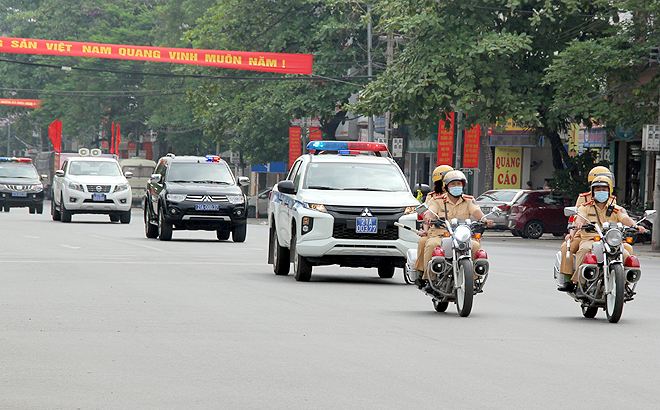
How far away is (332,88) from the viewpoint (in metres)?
44.3

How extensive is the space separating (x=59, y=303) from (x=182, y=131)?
2201 inches

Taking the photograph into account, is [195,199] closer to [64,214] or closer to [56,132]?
[64,214]

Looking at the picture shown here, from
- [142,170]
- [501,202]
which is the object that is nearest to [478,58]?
[501,202]

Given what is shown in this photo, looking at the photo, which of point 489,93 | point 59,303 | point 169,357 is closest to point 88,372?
point 169,357

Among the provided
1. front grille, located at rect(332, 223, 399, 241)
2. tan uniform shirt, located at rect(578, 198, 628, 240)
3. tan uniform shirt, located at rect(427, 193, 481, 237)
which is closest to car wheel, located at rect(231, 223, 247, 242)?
front grille, located at rect(332, 223, 399, 241)

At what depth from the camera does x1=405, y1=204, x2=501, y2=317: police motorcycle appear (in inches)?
466

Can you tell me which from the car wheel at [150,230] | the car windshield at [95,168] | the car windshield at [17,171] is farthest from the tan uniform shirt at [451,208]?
the car windshield at [17,171]

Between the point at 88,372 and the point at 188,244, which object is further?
the point at 188,244

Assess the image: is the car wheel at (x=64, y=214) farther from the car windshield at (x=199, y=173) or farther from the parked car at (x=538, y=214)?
the parked car at (x=538, y=214)

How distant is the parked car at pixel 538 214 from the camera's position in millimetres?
36344

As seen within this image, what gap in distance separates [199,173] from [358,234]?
10954 millimetres

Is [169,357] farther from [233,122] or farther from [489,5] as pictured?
[233,122]

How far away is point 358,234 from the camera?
1570cm

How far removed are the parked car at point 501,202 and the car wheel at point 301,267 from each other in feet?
69.4
